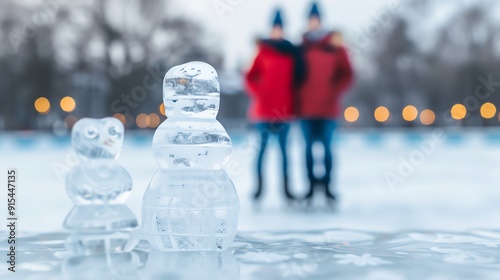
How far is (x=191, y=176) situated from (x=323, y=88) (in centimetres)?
214

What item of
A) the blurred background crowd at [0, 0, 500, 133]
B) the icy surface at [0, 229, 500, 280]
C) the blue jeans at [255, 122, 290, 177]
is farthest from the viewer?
the blurred background crowd at [0, 0, 500, 133]

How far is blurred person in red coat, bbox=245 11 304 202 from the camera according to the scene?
4.85 meters

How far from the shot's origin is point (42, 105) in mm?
27781

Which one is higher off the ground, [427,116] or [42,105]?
[427,116]

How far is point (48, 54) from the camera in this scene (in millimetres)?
27828

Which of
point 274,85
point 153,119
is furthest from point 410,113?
point 274,85

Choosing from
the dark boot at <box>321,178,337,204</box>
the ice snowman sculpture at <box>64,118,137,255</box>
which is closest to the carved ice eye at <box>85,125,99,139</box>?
the ice snowman sculpture at <box>64,118,137,255</box>

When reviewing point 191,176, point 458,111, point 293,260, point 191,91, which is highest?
point 458,111

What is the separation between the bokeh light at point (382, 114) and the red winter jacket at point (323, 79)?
3069 cm

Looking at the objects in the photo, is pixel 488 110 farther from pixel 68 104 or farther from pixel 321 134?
pixel 321 134

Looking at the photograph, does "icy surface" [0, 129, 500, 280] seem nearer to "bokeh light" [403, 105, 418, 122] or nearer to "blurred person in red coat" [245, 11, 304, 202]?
"blurred person in red coat" [245, 11, 304, 202]

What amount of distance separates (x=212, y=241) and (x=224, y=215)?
14 centimetres

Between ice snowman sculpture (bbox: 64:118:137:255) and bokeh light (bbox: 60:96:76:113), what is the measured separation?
2514 centimetres

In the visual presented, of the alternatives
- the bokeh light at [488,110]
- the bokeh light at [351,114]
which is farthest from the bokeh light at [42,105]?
the bokeh light at [488,110]
